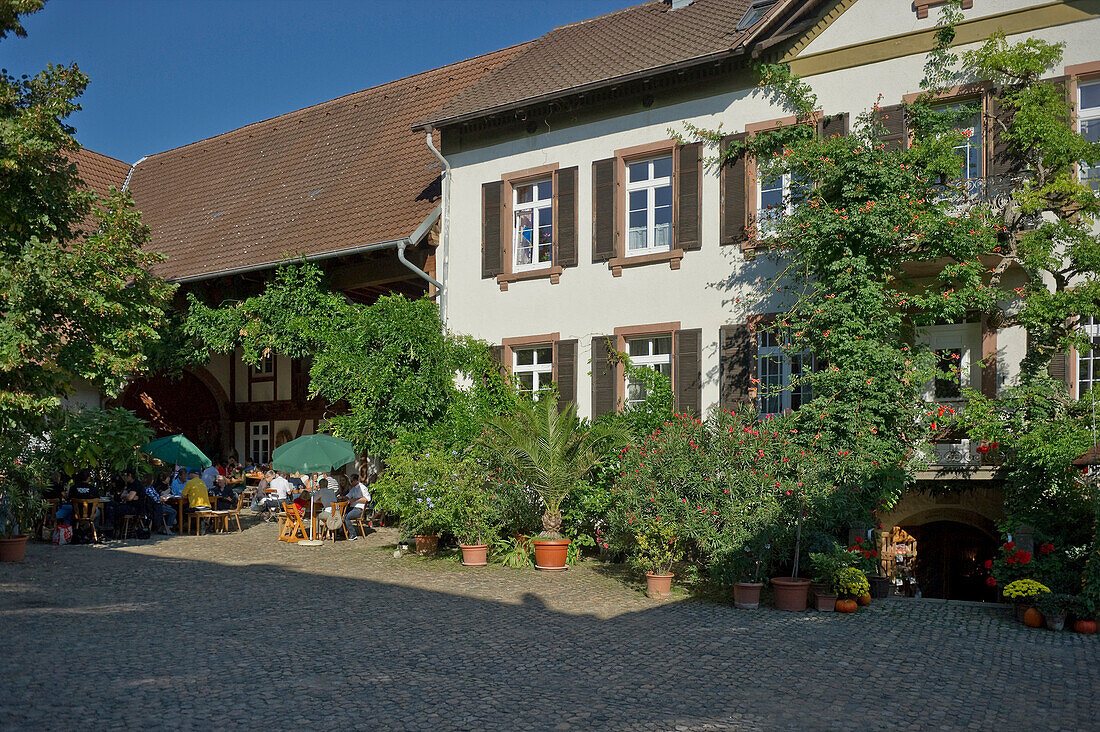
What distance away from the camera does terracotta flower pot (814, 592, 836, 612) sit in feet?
36.9

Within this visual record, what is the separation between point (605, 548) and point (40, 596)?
7415 mm

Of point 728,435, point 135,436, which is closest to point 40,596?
point 135,436

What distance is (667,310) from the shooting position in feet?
51.3

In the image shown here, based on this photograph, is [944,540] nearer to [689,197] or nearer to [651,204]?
Answer: [689,197]

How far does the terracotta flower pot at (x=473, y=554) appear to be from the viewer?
1420 cm

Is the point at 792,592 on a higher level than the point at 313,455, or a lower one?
lower

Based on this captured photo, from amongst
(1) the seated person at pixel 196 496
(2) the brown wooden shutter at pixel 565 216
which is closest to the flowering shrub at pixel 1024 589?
(2) the brown wooden shutter at pixel 565 216

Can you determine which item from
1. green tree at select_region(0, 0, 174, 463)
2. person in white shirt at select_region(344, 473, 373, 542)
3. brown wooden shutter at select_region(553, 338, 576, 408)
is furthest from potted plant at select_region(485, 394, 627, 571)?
green tree at select_region(0, 0, 174, 463)

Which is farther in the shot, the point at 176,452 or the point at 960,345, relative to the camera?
the point at 176,452

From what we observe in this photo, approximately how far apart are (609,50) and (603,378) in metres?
6.05

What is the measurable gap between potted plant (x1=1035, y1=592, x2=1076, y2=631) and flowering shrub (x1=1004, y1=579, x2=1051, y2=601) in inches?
4.0

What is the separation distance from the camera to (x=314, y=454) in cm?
1717

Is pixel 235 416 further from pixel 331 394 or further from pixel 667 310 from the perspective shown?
pixel 667 310

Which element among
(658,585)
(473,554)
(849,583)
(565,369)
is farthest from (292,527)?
(849,583)
